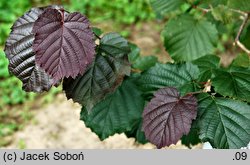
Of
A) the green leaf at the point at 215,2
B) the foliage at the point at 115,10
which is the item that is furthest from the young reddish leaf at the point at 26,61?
the foliage at the point at 115,10

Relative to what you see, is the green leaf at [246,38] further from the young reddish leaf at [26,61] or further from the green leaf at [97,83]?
the young reddish leaf at [26,61]

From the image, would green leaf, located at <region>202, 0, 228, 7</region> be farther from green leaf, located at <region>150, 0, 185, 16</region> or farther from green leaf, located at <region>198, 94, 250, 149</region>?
green leaf, located at <region>198, 94, 250, 149</region>

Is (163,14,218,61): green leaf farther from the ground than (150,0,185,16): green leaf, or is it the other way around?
(150,0,185,16): green leaf

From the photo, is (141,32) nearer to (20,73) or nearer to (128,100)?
(128,100)

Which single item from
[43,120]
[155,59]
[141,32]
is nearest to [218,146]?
[155,59]

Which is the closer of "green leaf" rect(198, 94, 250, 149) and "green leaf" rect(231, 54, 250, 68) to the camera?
"green leaf" rect(198, 94, 250, 149)

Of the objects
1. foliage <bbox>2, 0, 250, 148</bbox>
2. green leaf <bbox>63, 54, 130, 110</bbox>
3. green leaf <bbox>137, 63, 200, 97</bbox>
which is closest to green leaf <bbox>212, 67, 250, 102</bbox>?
foliage <bbox>2, 0, 250, 148</bbox>
